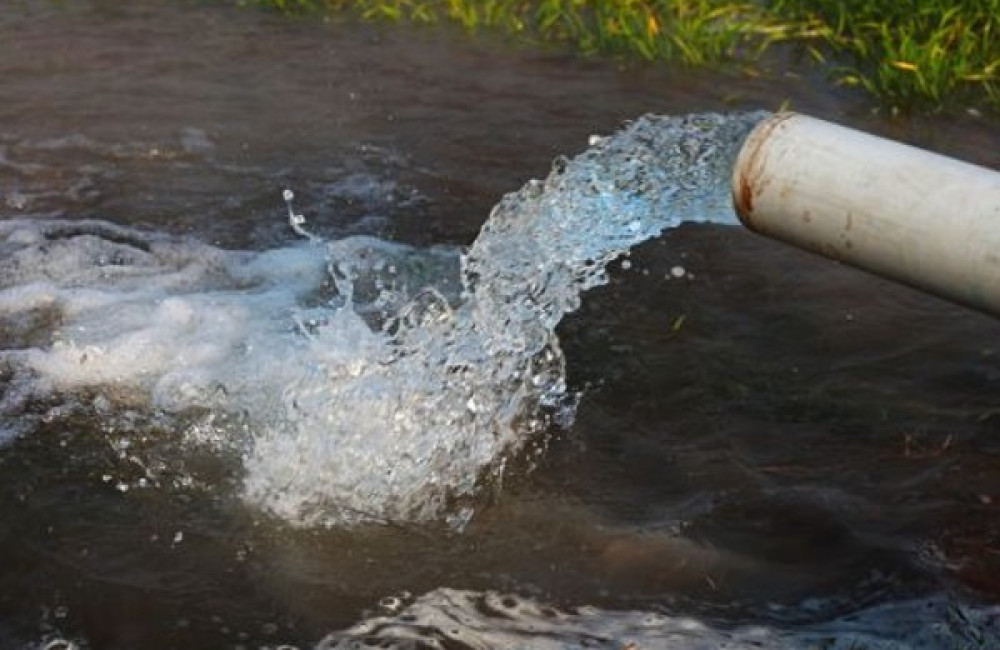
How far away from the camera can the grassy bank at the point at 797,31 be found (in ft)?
19.1

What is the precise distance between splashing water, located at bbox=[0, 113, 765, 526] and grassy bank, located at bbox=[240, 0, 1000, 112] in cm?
142

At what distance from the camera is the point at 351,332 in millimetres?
3725

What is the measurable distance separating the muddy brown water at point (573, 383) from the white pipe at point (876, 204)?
84cm

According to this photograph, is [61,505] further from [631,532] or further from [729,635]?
[729,635]

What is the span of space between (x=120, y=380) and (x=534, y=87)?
A: 2.69 m

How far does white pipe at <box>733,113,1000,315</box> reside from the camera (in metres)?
2.34

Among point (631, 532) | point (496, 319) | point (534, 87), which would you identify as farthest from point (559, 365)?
point (534, 87)

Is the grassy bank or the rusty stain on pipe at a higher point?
the rusty stain on pipe

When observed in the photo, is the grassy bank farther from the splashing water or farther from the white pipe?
the white pipe

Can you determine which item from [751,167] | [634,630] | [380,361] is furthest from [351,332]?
[751,167]

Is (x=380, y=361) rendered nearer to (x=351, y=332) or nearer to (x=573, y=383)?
(x=351, y=332)

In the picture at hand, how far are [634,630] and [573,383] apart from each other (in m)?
1.04

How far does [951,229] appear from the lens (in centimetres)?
235

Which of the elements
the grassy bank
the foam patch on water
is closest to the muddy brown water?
the foam patch on water
